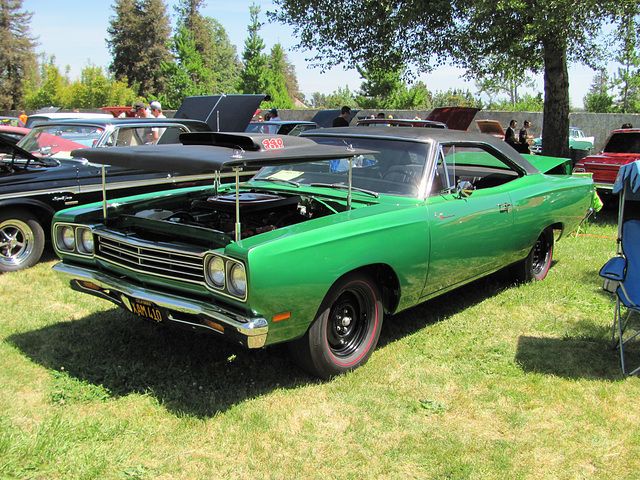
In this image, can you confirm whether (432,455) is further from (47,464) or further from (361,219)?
(47,464)

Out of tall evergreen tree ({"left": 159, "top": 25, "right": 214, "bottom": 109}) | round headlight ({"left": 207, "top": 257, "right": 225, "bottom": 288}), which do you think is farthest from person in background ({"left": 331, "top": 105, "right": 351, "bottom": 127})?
tall evergreen tree ({"left": 159, "top": 25, "right": 214, "bottom": 109})

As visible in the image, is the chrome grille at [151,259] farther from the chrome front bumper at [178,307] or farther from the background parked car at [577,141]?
the background parked car at [577,141]

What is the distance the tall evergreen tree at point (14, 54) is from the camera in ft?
182

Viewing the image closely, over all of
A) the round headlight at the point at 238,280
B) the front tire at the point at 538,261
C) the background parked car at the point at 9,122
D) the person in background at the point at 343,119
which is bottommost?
the front tire at the point at 538,261

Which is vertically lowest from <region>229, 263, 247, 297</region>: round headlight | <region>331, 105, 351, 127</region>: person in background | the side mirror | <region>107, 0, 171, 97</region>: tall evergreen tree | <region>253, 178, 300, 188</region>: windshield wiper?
<region>229, 263, 247, 297</region>: round headlight

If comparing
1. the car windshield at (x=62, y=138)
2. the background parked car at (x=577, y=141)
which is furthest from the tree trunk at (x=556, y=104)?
the car windshield at (x=62, y=138)

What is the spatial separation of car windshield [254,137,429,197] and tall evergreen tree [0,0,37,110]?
5953 centimetres

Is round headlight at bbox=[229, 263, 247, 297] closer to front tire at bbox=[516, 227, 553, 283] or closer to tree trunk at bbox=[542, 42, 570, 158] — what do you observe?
front tire at bbox=[516, 227, 553, 283]

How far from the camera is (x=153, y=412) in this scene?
10.0ft

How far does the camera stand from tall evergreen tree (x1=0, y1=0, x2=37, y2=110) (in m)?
55.5

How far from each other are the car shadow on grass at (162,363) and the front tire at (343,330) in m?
0.22

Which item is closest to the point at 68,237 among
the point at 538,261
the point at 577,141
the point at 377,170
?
the point at 377,170

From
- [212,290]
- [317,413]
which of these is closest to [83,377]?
[212,290]

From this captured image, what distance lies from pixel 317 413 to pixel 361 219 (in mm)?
1211
